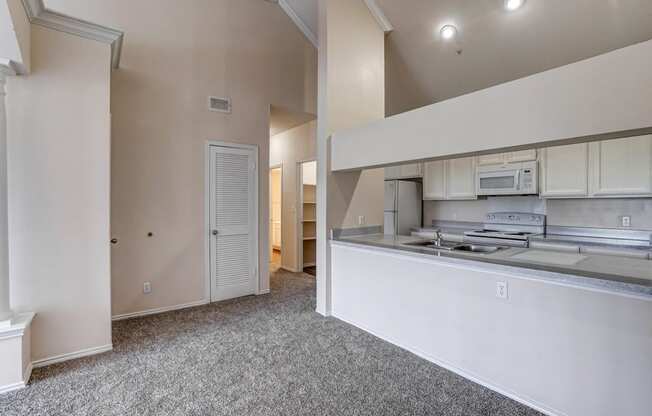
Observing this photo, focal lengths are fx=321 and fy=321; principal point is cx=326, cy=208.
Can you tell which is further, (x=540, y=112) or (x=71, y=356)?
(x=71, y=356)

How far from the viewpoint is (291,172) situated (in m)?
6.06

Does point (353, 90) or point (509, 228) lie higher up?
point (353, 90)

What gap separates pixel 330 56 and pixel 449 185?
2.71 m

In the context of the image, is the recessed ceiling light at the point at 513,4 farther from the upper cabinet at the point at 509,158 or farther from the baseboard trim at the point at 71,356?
the baseboard trim at the point at 71,356

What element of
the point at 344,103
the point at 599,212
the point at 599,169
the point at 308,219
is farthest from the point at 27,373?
the point at 599,212

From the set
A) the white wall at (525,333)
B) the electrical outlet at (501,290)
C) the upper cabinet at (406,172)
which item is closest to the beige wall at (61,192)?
the white wall at (525,333)

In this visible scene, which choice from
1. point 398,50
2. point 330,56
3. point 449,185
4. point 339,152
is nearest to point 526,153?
point 449,185

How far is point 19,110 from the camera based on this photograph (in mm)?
2418

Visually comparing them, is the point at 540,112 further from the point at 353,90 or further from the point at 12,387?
the point at 12,387

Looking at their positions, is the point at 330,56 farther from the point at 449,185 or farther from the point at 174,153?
the point at 449,185

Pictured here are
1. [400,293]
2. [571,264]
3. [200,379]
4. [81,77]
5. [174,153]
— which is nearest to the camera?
[571,264]

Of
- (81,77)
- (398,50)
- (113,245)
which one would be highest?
(398,50)

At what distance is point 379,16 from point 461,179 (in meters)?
2.54

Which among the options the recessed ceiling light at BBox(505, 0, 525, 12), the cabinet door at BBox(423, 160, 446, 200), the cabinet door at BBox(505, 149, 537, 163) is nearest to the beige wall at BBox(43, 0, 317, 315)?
the cabinet door at BBox(423, 160, 446, 200)
